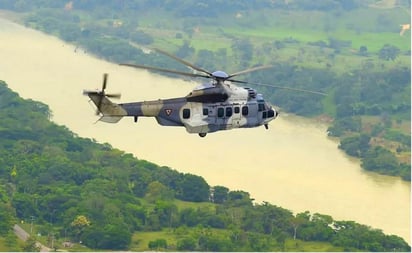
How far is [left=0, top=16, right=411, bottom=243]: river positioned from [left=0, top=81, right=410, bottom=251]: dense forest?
1172mm

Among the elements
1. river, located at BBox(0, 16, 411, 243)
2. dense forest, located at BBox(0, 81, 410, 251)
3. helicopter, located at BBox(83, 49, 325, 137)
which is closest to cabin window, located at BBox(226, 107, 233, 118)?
helicopter, located at BBox(83, 49, 325, 137)

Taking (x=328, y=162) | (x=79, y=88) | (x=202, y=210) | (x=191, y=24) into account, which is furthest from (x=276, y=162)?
(x=191, y=24)

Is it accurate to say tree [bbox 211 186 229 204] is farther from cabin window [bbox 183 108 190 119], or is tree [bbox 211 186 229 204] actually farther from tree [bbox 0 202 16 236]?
cabin window [bbox 183 108 190 119]

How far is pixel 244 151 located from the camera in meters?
44.0

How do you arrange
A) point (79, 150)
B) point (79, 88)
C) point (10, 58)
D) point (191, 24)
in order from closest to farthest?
point (79, 150) < point (79, 88) < point (10, 58) < point (191, 24)

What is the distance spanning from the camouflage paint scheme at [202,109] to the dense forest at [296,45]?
24.0 meters

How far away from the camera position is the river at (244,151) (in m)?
39.7

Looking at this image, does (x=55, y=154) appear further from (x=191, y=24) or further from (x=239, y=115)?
(x=191, y=24)

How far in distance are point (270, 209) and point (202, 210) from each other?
1.86 metres

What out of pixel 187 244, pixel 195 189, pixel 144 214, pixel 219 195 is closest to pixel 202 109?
pixel 187 244

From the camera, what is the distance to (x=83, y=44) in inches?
2537

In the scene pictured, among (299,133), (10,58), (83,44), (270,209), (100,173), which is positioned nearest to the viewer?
(270,209)

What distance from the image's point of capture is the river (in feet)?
130

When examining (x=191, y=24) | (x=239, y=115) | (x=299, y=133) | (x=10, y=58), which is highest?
(x=191, y=24)
